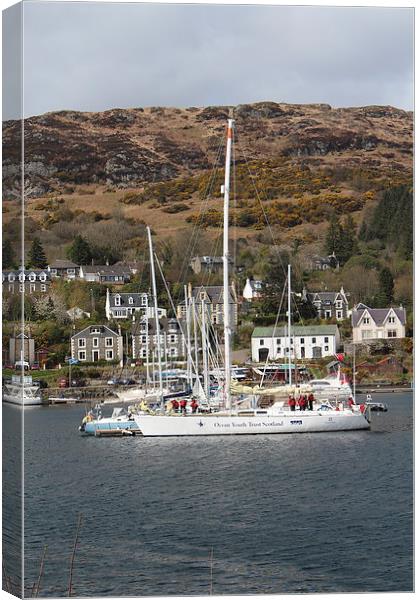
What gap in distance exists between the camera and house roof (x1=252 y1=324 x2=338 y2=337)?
28.1 meters

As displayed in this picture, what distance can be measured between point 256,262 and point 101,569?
14.2 m

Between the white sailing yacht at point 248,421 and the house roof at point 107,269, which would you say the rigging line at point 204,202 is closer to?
the house roof at point 107,269

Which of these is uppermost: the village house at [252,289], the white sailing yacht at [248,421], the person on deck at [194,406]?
the village house at [252,289]

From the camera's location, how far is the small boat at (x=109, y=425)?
1088 inches

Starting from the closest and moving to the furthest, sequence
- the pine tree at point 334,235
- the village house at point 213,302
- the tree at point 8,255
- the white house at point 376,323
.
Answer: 1. the tree at point 8,255
2. the white house at point 376,323
3. the pine tree at point 334,235
4. the village house at point 213,302

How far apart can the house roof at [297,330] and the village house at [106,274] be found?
5.53m

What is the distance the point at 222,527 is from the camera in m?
14.0

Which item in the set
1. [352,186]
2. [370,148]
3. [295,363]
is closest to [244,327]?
[295,363]

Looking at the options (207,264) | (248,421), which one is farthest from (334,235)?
(248,421)

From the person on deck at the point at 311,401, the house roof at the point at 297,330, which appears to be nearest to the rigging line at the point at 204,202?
the house roof at the point at 297,330

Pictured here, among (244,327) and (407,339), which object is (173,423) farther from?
(407,339)

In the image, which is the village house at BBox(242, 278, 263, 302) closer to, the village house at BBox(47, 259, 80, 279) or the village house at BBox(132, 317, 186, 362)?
the village house at BBox(132, 317, 186, 362)

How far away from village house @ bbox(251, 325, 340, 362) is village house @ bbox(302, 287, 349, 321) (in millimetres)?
945

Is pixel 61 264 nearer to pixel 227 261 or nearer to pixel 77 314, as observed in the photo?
pixel 77 314
